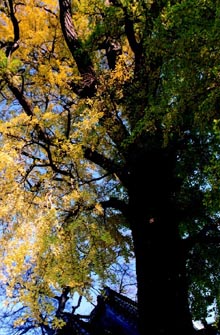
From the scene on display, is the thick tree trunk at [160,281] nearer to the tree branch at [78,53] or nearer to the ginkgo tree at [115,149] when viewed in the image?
the ginkgo tree at [115,149]

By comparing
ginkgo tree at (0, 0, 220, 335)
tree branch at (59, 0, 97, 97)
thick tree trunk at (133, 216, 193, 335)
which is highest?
tree branch at (59, 0, 97, 97)

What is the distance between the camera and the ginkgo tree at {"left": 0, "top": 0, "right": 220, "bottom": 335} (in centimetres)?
562

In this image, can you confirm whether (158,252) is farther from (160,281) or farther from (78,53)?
(78,53)

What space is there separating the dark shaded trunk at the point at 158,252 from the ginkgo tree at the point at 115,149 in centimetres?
2

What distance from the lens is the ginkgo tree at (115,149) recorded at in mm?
5617

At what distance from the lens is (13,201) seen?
20.5 feet

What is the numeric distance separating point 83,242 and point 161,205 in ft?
6.95

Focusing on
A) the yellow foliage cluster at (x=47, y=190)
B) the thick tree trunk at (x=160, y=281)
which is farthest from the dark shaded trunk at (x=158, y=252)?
the yellow foliage cluster at (x=47, y=190)

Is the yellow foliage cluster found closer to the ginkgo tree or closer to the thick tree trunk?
the ginkgo tree

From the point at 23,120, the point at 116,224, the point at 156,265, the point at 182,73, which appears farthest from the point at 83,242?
the point at 182,73

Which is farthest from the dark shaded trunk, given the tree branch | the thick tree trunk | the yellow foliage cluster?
the tree branch

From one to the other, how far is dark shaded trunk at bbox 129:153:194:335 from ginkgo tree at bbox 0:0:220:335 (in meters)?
0.02

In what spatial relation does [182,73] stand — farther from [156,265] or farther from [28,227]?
[28,227]

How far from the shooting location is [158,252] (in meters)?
6.34
